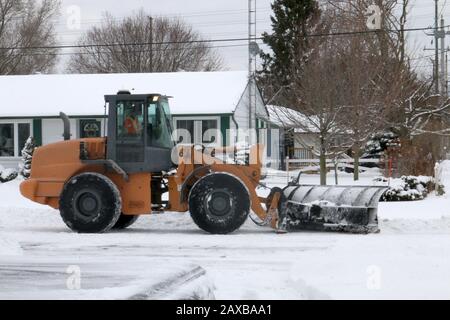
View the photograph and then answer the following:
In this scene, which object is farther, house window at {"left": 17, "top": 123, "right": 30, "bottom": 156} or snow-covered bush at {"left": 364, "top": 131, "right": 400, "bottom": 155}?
snow-covered bush at {"left": 364, "top": 131, "right": 400, "bottom": 155}

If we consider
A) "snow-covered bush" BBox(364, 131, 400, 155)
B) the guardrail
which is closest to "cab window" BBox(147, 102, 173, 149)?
the guardrail

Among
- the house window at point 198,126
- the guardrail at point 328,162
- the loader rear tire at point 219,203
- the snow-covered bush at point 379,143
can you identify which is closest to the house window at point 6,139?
the house window at point 198,126

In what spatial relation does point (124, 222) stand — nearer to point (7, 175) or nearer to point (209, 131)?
point (209, 131)

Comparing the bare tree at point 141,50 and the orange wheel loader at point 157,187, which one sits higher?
the bare tree at point 141,50

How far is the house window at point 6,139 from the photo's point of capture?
32.0 m

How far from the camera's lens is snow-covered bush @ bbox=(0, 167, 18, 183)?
2827cm

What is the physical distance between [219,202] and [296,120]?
1035 centimetres

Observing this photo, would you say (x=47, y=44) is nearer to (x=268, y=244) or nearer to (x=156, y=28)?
(x=156, y=28)

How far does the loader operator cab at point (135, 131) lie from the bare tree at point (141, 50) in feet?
140

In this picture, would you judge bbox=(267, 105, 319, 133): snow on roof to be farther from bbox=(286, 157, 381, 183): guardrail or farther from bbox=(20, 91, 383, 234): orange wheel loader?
bbox=(20, 91, 383, 234): orange wheel loader

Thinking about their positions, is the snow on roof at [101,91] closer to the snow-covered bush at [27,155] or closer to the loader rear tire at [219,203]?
the snow-covered bush at [27,155]

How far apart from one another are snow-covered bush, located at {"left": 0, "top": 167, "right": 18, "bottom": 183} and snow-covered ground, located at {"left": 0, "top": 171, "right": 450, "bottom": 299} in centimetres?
1240

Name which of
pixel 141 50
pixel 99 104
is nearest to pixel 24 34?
pixel 141 50

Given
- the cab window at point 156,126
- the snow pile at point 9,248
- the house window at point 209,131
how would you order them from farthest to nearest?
1. the house window at point 209,131
2. the cab window at point 156,126
3. the snow pile at point 9,248
